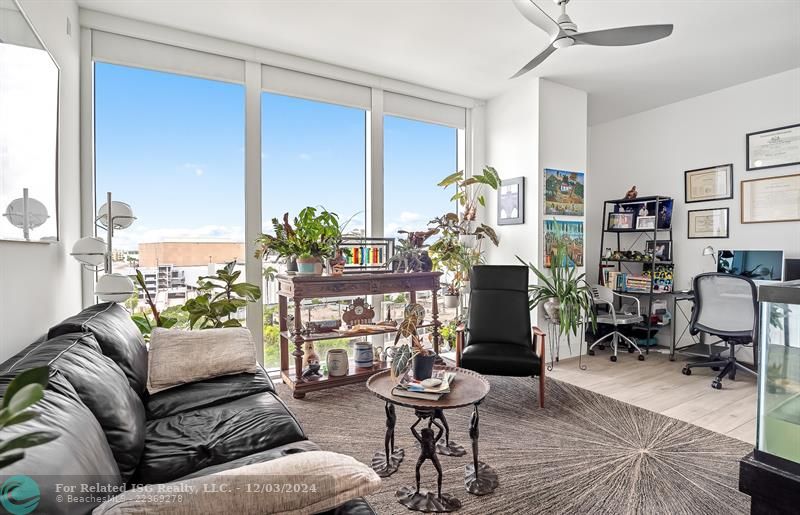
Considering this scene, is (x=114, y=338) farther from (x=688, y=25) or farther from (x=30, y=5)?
(x=688, y=25)

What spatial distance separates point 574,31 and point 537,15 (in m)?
0.27

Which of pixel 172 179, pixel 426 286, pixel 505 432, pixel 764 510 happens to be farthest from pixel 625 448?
pixel 172 179

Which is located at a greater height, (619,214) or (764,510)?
(619,214)

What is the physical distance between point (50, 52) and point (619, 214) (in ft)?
18.6

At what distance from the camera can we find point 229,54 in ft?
11.6

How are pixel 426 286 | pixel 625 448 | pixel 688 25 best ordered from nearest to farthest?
pixel 625 448, pixel 688 25, pixel 426 286

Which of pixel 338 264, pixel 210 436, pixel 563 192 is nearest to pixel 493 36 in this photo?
pixel 563 192

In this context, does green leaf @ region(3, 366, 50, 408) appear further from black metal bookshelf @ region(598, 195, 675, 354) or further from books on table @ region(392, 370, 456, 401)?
black metal bookshelf @ region(598, 195, 675, 354)

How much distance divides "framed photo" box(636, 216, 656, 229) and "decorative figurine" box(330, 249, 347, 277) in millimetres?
3750

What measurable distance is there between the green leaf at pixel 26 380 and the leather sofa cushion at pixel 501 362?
2.74 m

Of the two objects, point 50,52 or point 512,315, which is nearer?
point 50,52

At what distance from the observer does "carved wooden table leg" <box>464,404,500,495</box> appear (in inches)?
79.8

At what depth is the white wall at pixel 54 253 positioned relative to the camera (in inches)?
67.7

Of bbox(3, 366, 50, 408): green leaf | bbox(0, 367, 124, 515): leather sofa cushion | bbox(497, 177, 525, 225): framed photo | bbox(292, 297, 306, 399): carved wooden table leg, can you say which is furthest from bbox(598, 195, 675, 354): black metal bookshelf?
bbox(3, 366, 50, 408): green leaf
